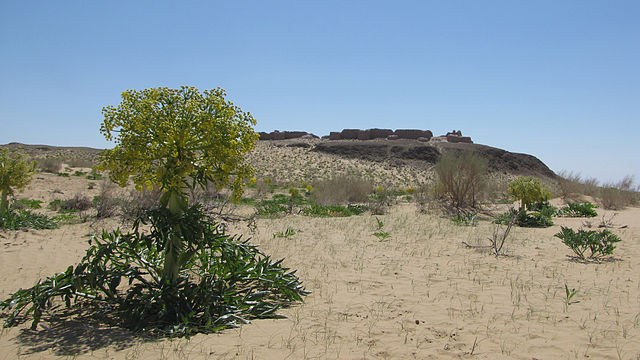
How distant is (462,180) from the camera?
14383 mm

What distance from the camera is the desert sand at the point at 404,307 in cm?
334

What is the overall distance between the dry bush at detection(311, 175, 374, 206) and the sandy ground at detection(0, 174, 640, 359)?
25.3ft

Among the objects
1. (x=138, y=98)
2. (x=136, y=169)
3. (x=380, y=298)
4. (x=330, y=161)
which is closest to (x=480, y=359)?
(x=380, y=298)

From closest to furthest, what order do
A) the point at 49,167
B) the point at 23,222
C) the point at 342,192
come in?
the point at 23,222, the point at 342,192, the point at 49,167

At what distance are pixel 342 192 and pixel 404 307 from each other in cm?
1264

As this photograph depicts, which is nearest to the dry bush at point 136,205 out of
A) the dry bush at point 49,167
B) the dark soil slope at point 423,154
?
the dry bush at point 49,167

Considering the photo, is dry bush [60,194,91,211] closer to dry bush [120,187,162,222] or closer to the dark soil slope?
dry bush [120,187,162,222]

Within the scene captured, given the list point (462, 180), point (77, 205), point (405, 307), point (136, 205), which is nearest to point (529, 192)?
point (462, 180)

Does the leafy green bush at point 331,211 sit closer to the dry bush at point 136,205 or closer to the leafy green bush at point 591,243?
the dry bush at point 136,205

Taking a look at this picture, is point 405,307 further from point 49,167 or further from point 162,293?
point 49,167

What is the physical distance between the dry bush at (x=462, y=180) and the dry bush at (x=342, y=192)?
3655mm

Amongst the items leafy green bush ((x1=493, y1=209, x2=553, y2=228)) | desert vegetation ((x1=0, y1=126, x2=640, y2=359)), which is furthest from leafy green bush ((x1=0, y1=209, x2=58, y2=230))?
leafy green bush ((x1=493, y1=209, x2=553, y2=228))

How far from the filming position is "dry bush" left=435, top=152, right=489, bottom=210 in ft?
46.6

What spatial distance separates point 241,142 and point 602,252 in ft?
21.3
